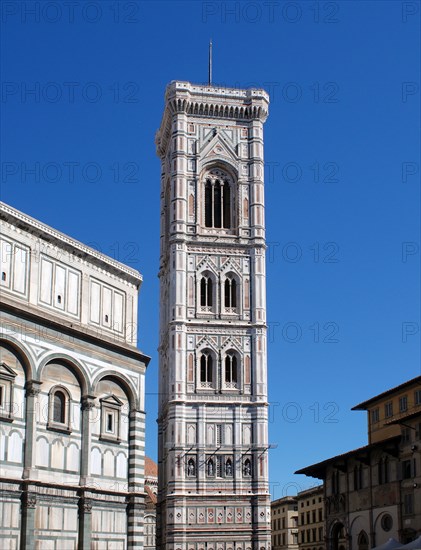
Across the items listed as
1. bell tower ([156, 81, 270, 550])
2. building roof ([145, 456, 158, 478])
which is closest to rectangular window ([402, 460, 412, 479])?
bell tower ([156, 81, 270, 550])

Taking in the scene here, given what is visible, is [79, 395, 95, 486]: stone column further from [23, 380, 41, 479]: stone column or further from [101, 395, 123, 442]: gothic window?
[23, 380, 41, 479]: stone column

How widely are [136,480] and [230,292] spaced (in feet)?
117

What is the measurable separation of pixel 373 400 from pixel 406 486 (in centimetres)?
1288

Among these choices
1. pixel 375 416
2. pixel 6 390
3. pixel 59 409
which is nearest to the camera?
pixel 6 390

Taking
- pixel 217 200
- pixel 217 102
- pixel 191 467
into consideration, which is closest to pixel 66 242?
pixel 191 467

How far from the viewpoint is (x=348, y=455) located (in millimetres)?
53875

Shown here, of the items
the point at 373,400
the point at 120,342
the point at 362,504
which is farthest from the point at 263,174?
the point at 120,342

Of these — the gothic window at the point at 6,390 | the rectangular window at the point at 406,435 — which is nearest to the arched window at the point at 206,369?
the rectangular window at the point at 406,435

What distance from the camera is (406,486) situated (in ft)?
155

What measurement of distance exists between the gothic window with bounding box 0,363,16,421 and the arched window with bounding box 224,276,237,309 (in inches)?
1563

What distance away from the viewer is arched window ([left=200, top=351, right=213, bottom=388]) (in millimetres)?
68750

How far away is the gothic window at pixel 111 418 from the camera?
35.1 metres

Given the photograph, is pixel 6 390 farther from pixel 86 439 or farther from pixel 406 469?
Answer: pixel 406 469

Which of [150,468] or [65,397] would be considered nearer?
[65,397]
